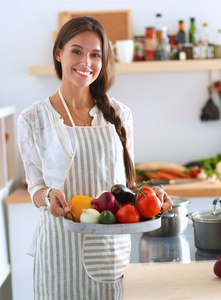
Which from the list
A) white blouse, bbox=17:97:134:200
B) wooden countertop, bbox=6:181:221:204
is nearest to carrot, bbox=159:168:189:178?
wooden countertop, bbox=6:181:221:204

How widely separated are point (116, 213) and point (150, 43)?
2.09 meters

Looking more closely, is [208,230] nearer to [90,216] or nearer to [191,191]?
[90,216]

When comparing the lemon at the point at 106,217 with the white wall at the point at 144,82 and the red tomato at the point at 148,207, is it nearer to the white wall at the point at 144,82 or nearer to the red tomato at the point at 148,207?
the red tomato at the point at 148,207

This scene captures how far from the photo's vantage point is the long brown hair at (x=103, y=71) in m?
1.60

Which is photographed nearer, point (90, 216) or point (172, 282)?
point (90, 216)

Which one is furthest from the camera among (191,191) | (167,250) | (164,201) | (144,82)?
(144,82)

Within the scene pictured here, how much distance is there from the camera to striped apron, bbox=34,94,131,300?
159 centimetres

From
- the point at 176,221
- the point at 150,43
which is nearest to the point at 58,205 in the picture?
the point at 176,221

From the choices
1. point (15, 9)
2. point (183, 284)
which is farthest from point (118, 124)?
point (15, 9)

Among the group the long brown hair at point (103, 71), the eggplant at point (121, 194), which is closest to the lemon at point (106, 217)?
the eggplant at point (121, 194)

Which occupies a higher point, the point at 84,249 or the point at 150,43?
the point at 150,43

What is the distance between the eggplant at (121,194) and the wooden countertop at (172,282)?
23cm

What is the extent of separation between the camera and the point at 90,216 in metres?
1.32

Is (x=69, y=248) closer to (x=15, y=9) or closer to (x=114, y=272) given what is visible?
(x=114, y=272)
